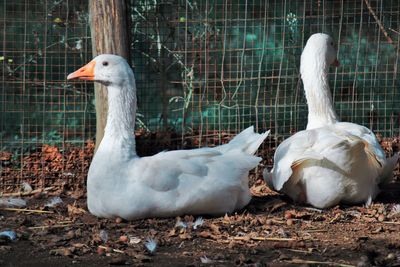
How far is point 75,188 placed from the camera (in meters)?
8.73

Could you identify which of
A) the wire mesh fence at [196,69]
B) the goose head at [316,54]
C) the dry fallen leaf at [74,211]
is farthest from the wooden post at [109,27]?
the goose head at [316,54]

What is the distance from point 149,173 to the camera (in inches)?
273

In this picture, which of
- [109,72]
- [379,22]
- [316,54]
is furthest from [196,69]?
[379,22]

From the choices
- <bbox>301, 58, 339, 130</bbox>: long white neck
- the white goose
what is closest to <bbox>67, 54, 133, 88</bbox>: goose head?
the white goose

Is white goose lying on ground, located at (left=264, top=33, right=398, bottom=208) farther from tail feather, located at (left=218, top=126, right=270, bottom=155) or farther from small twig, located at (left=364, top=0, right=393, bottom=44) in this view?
small twig, located at (left=364, top=0, right=393, bottom=44)

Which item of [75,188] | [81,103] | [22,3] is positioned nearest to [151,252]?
[75,188]

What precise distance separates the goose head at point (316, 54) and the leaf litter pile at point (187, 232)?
1.47 m

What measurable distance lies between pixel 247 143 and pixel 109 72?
59.6 inches

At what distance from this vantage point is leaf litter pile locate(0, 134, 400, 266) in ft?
19.2

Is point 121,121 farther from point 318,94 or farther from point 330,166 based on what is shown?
point 318,94

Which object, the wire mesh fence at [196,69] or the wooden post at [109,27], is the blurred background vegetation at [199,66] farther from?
the wooden post at [109,27]

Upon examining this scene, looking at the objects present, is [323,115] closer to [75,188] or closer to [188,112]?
[188,112]

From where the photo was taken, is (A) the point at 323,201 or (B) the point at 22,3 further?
(B) the point at 22,3

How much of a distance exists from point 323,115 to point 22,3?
12.6ft
